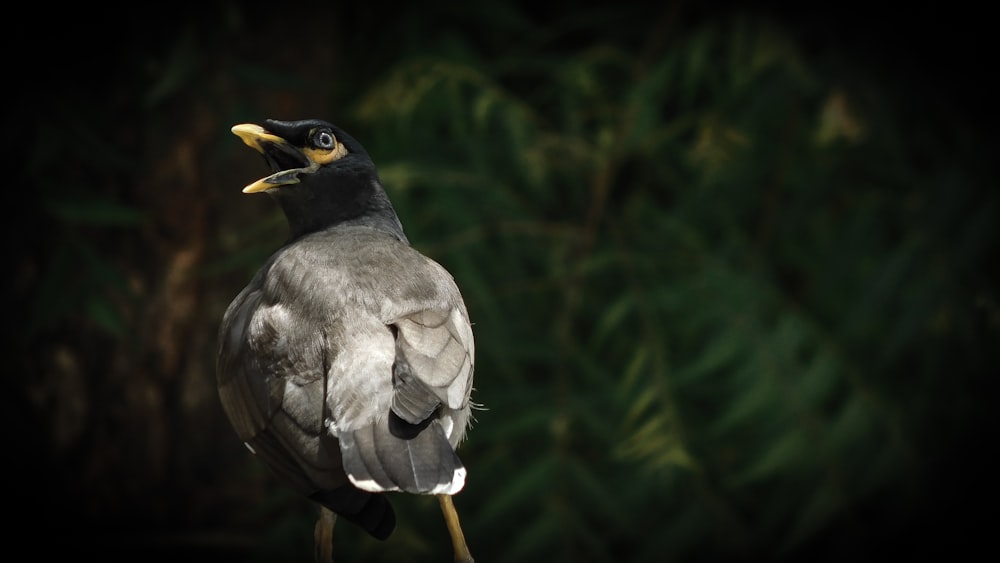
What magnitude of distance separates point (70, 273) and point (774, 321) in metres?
2.29

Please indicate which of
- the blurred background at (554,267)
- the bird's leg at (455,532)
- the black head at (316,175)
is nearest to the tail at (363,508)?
the bird's leg at (455,532)

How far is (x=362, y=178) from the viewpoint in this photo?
185cm

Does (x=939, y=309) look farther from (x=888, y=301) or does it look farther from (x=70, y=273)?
(x=70, y=273)

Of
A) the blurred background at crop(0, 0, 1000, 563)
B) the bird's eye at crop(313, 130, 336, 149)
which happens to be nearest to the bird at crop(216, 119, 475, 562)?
the bird's eye at crop(313, 130, 336, 149)

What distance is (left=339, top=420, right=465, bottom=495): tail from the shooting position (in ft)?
4.52

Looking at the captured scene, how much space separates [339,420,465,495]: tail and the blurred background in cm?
177

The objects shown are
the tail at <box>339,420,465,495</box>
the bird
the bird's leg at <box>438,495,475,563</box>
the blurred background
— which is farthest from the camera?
the blurred background

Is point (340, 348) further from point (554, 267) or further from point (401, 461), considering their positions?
point (554, 267)

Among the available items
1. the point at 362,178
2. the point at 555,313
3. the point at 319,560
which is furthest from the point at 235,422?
the point at 555,313

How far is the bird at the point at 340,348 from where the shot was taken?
4.86ft

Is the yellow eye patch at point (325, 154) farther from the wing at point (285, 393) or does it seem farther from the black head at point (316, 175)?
the wing at point (285, 393)

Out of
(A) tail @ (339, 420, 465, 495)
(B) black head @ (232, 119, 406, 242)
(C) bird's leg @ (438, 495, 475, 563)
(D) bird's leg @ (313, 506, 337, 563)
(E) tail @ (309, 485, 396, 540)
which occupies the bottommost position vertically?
(D) bird's leg @ (313, 506, 337, 563)

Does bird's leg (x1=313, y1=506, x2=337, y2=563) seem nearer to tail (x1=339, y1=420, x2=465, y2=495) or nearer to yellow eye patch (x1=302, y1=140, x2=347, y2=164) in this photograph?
tail (x1=339, y1=420, x2=465, y2=495)

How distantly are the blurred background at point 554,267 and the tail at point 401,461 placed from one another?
1771 mm
